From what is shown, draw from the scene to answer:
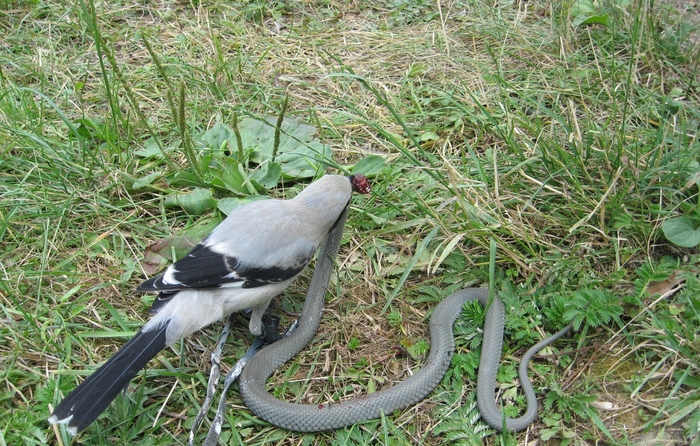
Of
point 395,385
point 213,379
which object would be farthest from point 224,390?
point 395,385

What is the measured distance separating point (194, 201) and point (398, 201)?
1.36m

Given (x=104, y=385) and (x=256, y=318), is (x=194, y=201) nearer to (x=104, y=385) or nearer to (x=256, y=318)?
(x=256, y=318)

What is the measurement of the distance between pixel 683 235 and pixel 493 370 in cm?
139

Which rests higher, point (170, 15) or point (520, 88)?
point (170, 15)

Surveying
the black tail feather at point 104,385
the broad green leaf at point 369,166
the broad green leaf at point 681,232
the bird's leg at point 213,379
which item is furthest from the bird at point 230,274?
the broad green leaf at point 681,232

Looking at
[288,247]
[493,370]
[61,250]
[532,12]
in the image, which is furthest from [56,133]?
[532,12]

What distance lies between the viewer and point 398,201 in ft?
13.8

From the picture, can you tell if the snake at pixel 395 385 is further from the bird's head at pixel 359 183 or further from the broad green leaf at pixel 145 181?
the broad green leaf at pixel 145 181

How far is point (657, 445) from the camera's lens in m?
2.97

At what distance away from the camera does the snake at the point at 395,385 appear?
10.3 ft

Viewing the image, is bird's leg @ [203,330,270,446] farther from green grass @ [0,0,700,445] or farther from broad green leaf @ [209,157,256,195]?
broad green leaf @ [209,157,256,195]

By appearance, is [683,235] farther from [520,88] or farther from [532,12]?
[532,12]

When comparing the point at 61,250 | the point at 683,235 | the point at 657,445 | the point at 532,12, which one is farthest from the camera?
the point at 532,12

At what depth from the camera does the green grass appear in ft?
10.5
